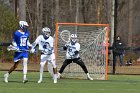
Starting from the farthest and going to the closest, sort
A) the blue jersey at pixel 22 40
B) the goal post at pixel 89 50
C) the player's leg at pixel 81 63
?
1. the goal post at pixel 89 50
2. the player's leg at pixel 81 63
3. the blue jersey at pixel 22 40

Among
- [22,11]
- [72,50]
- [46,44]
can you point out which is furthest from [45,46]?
[22,11]

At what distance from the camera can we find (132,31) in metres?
46.7

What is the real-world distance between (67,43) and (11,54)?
7.84 m

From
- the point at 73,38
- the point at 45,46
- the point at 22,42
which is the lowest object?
the point at 45,46

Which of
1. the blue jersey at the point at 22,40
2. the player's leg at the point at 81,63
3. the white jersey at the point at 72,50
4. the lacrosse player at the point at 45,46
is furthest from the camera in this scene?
the player's leg at the point at 81,63

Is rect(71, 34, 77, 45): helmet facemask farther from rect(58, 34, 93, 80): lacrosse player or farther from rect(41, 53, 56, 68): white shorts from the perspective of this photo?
rect(41, 53, 56, 68): white shorts

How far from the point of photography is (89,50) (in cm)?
2094

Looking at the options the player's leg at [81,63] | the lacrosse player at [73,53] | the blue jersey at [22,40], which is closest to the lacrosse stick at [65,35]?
the lacrosse player at [73,53]

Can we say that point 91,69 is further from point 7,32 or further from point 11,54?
point 7,32

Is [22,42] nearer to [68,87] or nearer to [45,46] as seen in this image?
[45,46]

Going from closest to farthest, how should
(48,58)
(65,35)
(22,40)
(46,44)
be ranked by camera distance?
(22,40)
(46,44)
(48,58)
(65,35)

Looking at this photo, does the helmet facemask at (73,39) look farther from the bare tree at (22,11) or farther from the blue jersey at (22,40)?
the bare tree at (22,11)

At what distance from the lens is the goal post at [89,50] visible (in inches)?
814

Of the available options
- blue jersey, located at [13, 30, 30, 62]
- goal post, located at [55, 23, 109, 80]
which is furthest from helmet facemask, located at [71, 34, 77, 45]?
blue jersey, located at [13, 30, 30, 62]
